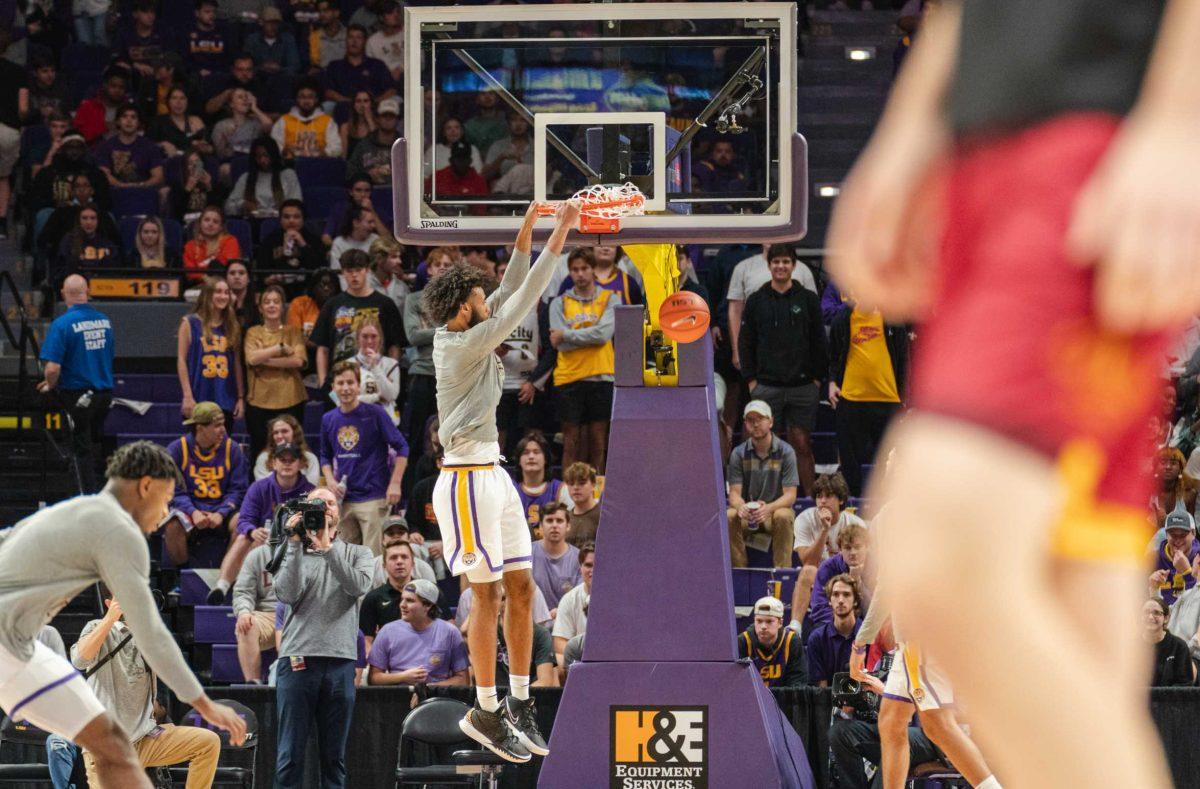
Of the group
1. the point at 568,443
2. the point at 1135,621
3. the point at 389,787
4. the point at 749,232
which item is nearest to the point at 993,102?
the point at 1135,621

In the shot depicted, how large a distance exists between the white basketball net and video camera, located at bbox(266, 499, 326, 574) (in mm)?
3835

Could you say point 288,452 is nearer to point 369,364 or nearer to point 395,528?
point 395,528

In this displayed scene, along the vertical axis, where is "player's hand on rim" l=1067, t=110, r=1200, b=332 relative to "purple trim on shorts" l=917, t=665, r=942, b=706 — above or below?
above

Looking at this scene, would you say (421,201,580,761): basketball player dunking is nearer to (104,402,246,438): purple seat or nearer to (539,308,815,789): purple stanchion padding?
(539,308,815,789): purple stanchion padding

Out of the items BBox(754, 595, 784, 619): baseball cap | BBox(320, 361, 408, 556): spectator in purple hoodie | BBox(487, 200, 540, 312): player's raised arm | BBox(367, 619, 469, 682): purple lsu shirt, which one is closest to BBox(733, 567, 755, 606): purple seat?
BBox(754, 595, 784, 619): baseball cap

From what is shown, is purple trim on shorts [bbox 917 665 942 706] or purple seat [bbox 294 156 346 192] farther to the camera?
purple seat [bbox 294 156 346 192]

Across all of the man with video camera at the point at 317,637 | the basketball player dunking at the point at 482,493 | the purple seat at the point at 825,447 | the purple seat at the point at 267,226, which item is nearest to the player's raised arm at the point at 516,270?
the basketball player dunking at the point at 482,493

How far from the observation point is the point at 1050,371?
1941 millimetres

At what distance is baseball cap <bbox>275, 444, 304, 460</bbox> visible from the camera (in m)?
13.6

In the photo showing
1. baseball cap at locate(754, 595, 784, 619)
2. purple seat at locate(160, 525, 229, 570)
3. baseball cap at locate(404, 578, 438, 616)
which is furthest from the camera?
purple seat at locate(160, 525, 229, 570)

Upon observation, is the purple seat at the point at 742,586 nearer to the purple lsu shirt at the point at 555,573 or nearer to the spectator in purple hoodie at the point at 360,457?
the purple lsu shirt at the point at 555,573

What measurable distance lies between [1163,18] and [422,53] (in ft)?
25.3

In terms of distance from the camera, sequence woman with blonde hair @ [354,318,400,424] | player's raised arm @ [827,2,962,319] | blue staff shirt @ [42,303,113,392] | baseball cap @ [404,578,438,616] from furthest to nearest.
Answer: blue staff shirt @ [42,303,113,392] < woman with blonde hair @ [354,318,400,424] < baseball cap @ [404,578,438,616] < player's raised arm @ [827,2,962,319]

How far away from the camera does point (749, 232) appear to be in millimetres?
9234
